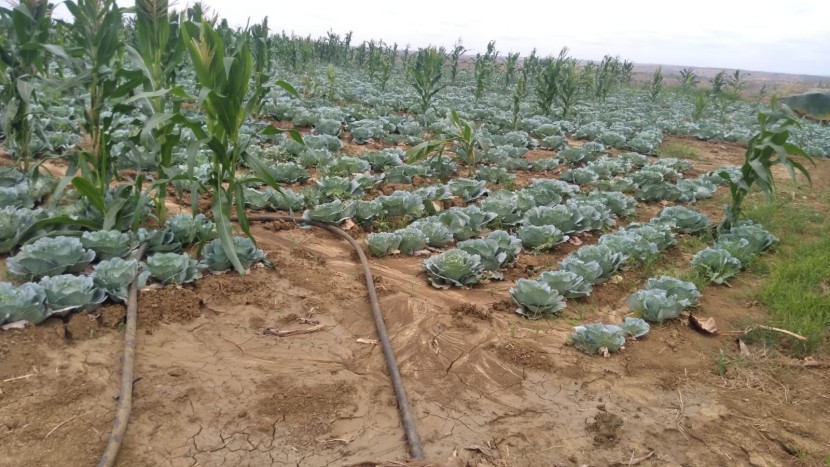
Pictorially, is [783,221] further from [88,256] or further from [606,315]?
[88,256]

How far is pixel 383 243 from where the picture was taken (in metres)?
4.73

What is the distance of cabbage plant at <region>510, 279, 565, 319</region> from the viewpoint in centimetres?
388

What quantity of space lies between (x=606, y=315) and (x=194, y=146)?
3.22m

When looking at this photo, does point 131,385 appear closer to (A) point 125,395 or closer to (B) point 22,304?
(A) point 125,395

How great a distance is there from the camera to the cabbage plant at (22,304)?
2990mm

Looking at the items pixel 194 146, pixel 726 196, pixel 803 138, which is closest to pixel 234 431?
pixel 194 146

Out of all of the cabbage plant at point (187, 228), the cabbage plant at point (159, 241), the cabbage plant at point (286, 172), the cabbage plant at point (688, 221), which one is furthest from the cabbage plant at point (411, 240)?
the cabbage plant at point (688, 221)

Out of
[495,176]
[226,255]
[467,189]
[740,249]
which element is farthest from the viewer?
[495,176]

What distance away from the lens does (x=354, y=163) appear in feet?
23.4

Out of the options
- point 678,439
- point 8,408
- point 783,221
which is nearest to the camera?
point 8,408

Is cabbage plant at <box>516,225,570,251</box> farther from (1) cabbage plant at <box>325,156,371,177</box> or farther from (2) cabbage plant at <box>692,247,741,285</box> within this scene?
(1) cabbage plant at <box>325,156,371,177</box>

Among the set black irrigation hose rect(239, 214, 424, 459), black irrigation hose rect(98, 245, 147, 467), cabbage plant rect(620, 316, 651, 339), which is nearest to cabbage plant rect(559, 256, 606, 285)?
cabbage plant rect(620, 316, 651, 339)

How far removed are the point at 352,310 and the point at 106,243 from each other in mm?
1812

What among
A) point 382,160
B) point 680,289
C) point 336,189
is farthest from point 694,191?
point 336,189
